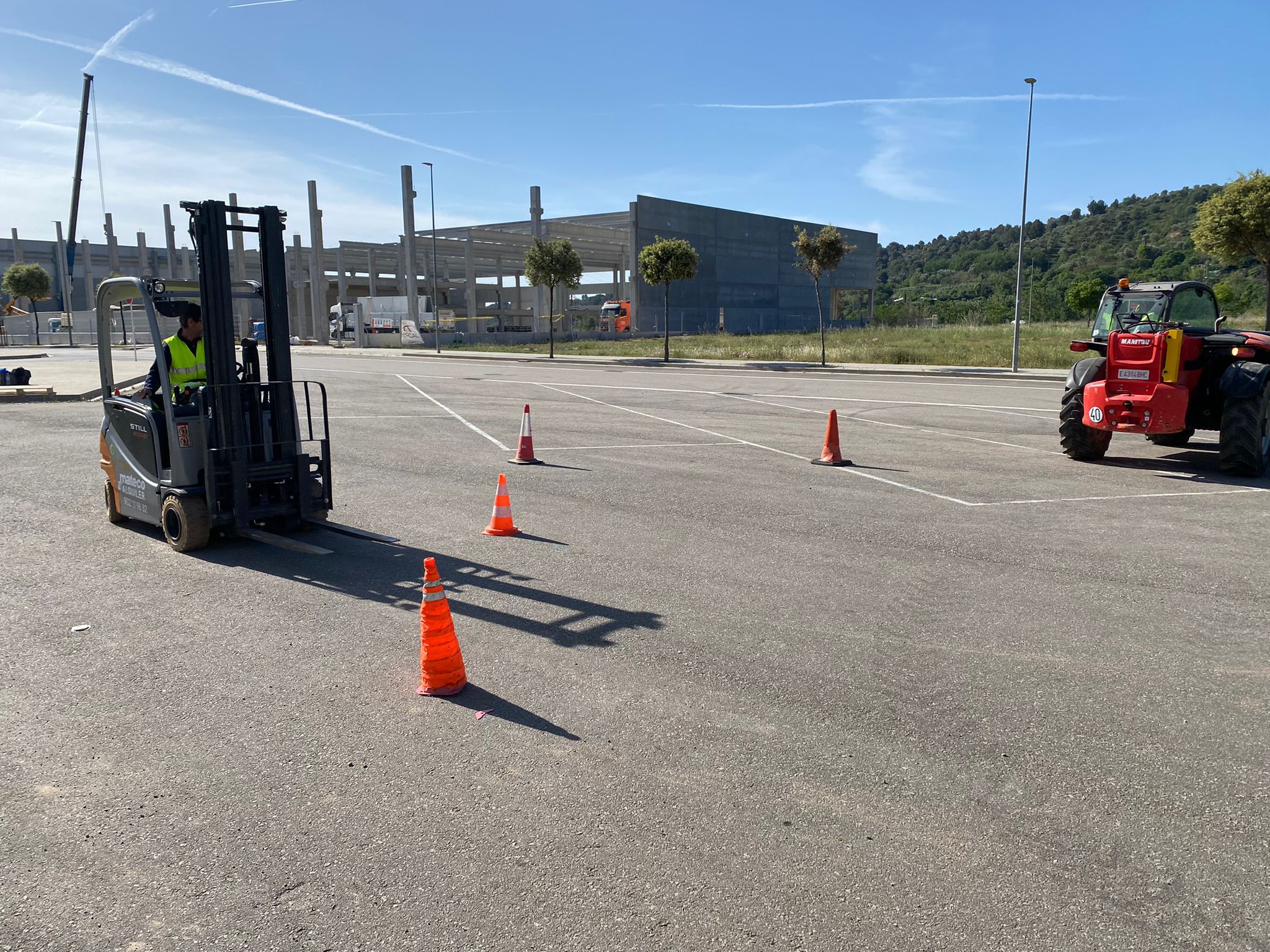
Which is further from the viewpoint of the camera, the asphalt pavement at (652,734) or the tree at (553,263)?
the tree at (553,263)

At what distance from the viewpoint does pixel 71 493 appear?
401 inches

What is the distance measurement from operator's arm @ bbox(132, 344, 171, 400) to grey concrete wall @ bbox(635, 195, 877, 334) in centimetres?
5315

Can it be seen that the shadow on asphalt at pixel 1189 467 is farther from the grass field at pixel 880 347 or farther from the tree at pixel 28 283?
the tree at pixel 28 283

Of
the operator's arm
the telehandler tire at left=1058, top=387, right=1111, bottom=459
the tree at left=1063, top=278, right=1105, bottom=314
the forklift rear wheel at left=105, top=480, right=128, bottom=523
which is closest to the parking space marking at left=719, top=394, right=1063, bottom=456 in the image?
the telehandler tire at left=1058, top=387, right=1111, bottom=459

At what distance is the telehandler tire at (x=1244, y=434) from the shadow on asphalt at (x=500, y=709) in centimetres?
1017

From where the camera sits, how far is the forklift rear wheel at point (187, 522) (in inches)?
298

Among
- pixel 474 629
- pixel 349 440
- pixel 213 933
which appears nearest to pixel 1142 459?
pixel 474 629

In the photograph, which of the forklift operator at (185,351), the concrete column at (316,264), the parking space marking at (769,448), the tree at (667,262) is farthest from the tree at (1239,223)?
the concrete column at (316,264)

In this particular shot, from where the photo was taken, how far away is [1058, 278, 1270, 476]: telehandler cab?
11052mm

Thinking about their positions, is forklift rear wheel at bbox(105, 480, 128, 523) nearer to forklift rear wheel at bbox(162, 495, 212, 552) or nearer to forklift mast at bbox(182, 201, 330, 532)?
forklift rear wheel at bbox(162, 495, 212, 552)

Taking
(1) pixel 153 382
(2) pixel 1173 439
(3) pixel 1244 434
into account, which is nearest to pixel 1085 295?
(2) pixel 1173 439

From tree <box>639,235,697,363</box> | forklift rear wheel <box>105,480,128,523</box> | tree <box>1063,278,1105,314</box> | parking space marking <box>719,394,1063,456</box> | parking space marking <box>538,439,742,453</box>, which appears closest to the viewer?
forklift rear wheel <box>105,480,128,523</box>

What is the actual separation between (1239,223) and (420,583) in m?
29.7

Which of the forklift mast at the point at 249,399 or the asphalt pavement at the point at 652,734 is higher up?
the forklift mast at the point at 249,399
